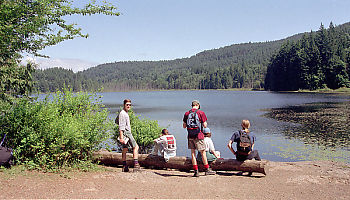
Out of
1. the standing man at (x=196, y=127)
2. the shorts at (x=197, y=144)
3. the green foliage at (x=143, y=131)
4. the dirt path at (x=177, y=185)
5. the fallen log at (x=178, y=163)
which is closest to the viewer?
the dirt path at (x=177, y=185)

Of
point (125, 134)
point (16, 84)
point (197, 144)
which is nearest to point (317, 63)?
point (16, 84)

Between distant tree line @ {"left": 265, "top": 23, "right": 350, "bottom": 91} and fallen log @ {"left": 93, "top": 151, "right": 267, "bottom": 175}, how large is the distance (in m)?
95.4

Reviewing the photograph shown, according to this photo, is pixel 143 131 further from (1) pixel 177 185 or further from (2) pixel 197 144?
(1) pixel 177 185

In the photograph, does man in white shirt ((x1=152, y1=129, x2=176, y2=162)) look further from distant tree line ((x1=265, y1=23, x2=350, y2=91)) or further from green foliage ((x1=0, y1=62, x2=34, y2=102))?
distant tree line ((x1=265, y1=23, x2=350, y2=91))

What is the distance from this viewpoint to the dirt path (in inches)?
252

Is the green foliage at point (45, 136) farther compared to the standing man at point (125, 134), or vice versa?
the standing man at point (125, 134)

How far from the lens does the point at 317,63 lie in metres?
100

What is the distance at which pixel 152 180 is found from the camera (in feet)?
25.3

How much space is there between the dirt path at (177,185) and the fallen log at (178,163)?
11.5 inches

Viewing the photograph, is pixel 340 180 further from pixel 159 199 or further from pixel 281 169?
pixel 159 199

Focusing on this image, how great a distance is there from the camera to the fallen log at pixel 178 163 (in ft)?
27.9

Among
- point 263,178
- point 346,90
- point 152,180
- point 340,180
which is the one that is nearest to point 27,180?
point 152,180

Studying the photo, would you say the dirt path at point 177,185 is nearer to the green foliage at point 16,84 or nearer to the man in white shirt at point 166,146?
the man in white shirt at point 166,146

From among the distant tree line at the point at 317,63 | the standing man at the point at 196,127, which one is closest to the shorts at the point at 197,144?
the standing man at the point at 196,127
